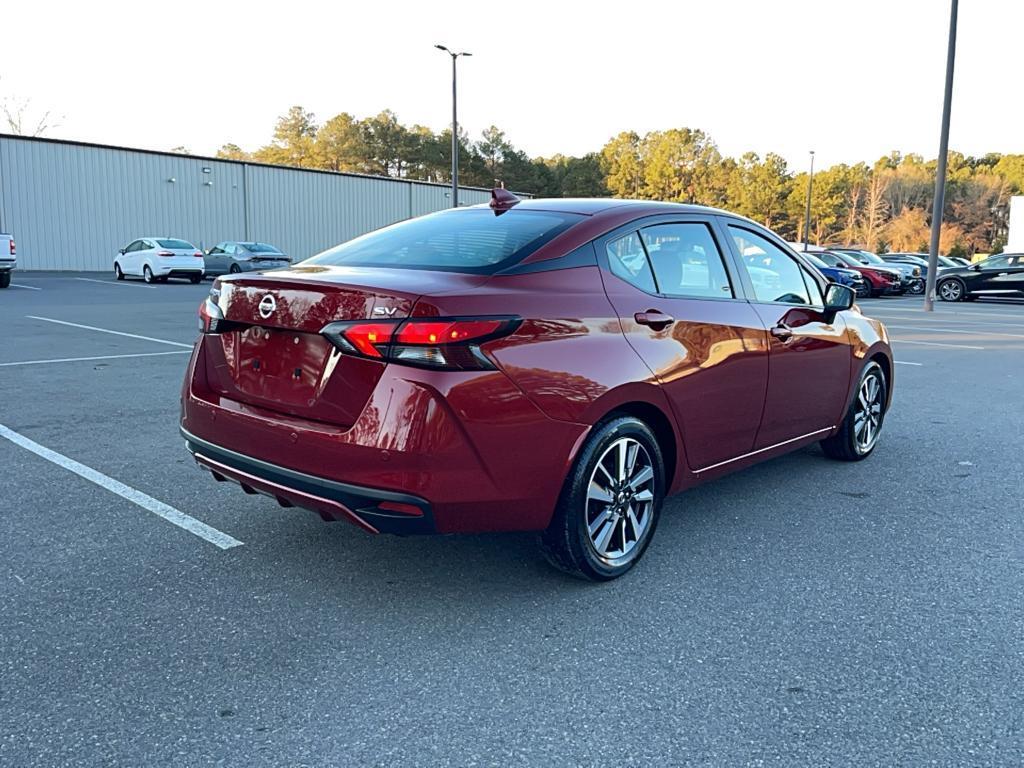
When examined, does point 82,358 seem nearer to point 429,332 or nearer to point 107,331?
point 107,331

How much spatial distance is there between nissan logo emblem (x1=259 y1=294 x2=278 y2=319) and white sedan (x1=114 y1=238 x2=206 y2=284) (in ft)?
85.3

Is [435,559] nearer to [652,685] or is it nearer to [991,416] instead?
[652,685]

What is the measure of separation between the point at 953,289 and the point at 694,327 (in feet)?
86.5

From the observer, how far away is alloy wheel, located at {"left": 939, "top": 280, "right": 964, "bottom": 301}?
2648 cm

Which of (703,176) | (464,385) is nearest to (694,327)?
(464,385)

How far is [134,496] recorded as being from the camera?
14.8 ft

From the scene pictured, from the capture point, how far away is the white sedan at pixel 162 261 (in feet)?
88.9

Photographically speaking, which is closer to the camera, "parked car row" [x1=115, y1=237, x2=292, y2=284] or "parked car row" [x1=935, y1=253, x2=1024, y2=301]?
"parked car row" [x1=935, y1=253, x2=1024, y2=301]

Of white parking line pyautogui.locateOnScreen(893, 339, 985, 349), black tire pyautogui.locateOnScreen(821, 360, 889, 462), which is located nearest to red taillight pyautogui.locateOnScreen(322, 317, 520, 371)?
black tire pyautogui.locateOnScreen(821, 360, 889, 462)

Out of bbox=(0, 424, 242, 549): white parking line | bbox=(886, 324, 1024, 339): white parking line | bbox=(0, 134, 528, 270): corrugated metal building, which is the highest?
bbox=(0, 134, 528, 270): corrugated metal building

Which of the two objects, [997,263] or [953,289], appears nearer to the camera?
[997,263]

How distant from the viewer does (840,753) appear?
7.84ft

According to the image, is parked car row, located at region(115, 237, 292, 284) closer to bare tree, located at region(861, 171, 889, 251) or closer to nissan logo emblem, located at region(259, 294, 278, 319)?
nissan logo emblem, located at region(259, 294, 278, 319)

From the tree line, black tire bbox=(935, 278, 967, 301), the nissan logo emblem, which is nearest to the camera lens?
the nissan logo emblem
